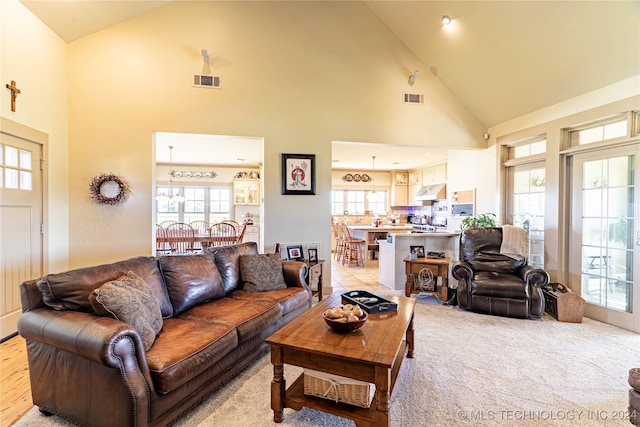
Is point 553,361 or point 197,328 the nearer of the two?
point 197,328

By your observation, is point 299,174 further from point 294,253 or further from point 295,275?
point 295,275

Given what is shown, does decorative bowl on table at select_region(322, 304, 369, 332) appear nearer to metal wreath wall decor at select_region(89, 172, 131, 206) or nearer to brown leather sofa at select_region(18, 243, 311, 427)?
brown leather sofa at select_region(18, 243, 311, 427)

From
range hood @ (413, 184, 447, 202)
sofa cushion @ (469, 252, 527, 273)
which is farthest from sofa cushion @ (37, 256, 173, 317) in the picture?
range hood @ (413, 184, 447, 202)

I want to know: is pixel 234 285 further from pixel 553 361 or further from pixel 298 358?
pixel 553 361

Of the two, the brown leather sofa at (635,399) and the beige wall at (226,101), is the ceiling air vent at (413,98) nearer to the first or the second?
the beige wall at (226,101)

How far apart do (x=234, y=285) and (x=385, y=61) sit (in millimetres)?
3903

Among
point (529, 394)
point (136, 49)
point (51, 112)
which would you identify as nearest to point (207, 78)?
point (136, 49)

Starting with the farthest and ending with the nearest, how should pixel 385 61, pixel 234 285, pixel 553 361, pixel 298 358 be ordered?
pixel 385 61 → pixel 234 285 → pixel 553 361 → pixel 298 358

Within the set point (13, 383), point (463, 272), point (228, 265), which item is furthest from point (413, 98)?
point (13, 383)

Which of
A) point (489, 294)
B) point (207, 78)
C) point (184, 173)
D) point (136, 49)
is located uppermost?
point (136, 49)

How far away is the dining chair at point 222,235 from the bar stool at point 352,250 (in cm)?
254

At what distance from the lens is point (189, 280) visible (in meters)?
2.64

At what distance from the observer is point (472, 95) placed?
15.5 ft

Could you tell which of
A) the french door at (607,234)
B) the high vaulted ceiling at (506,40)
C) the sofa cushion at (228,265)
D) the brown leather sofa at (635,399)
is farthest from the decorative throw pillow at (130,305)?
the french door at (607,234)
